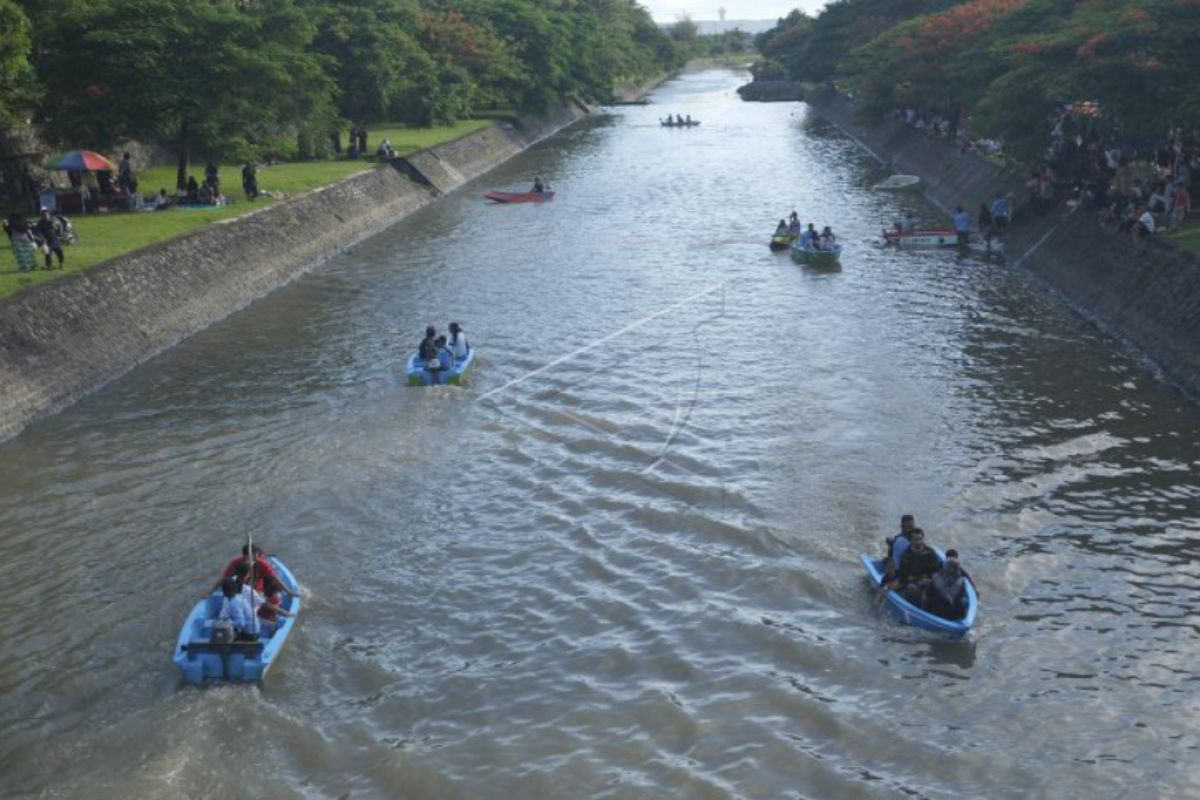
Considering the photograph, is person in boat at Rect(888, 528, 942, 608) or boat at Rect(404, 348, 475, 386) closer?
person in boat at Rect(888, 528, 942, 608)

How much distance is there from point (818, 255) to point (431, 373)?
18649 mm

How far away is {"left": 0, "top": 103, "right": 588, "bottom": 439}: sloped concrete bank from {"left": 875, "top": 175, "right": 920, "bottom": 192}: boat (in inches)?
1016

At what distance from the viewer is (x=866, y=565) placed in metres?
19.3

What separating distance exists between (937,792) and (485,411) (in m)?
16.3

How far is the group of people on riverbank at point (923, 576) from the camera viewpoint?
1773cm

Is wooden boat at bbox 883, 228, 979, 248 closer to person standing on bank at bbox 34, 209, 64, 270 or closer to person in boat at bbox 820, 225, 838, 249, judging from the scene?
person in boat at bbox 820, 225, 838, 249

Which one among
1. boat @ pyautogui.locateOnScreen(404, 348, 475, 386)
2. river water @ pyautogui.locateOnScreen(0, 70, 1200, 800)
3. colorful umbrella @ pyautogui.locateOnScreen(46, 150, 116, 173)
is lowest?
river water @ pyautogui.locateOnScreen(0, 70, 1200, 800)

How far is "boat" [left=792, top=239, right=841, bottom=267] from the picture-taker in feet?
139

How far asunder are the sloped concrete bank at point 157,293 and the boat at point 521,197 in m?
5.83

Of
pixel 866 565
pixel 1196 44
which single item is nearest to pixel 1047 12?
pixel 1196 44

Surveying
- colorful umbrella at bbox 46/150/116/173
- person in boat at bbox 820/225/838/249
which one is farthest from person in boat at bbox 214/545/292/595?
person in boat at bbox 820/225/838/249

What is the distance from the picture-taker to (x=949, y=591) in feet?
58.3

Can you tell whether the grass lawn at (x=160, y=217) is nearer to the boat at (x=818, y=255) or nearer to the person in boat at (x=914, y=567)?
the boat at (x=818, y=255)

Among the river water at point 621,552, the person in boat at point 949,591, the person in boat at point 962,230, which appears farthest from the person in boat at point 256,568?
the person in boat at point 962,230
